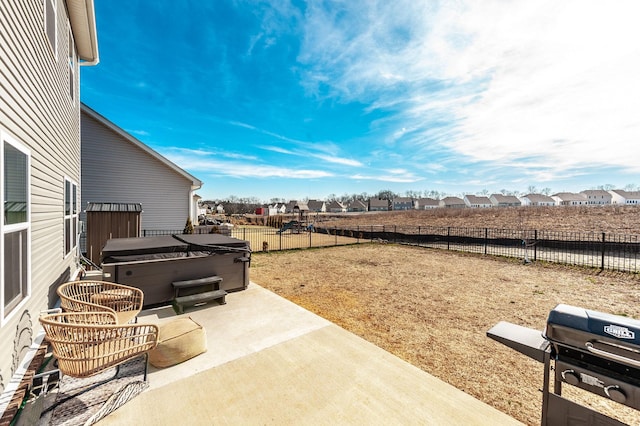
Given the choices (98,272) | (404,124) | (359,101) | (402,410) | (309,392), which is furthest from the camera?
(404,124)

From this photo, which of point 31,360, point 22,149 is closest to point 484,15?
point 22,149

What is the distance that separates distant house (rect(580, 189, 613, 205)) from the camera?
8122 centimetres

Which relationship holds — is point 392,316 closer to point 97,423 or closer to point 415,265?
point 97,423

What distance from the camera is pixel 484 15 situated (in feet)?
19.2

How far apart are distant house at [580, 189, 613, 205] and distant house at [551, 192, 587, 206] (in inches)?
46.7

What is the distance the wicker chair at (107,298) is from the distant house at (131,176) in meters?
8.83

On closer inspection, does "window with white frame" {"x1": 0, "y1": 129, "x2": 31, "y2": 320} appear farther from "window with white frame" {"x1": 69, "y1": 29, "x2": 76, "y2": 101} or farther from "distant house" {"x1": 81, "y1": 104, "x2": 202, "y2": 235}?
"distant house" {"x1": 81, "y1": 104, "x2": 202, "y2": 235}

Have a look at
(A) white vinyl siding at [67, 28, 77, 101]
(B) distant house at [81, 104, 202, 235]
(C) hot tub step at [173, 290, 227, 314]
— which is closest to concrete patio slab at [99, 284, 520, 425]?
(C) hot tub step at [173, 290, 227, 314]

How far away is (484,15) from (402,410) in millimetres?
7732

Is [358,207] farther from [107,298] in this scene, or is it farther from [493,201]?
[107,298]

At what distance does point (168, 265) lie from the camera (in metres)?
4.50

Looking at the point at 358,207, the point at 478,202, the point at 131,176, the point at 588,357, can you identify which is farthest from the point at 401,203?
the point at 588,357

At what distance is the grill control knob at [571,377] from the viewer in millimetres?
1620

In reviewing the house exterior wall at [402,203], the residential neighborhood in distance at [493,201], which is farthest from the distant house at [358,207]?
the house exterior wall at [402,203]
